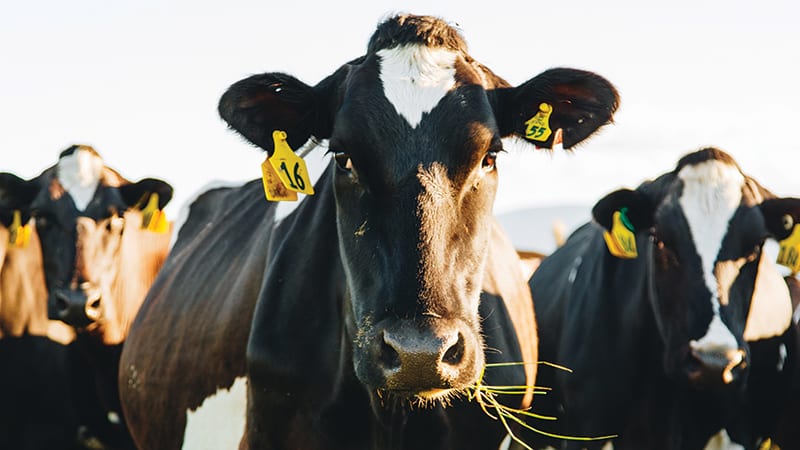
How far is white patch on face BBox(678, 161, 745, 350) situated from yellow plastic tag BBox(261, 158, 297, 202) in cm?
258

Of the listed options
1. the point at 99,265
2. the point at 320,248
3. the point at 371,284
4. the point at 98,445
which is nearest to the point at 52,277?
the point at 99,265

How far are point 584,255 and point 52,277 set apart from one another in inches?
139

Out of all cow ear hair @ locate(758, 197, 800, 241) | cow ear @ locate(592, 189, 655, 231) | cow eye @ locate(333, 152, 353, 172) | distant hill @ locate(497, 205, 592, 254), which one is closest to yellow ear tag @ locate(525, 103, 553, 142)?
cow eye @ locate(333, 152, 353, 172)

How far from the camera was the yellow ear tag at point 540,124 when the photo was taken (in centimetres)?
433

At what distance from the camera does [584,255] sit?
745 centimetres

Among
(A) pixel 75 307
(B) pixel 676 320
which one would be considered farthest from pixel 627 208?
(A) pixel 75 307

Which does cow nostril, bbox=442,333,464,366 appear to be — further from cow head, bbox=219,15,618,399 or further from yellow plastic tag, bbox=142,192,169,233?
yellow plastic tag, bbox=142,192,169,233

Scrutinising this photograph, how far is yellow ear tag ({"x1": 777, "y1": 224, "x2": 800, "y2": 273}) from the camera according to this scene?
6.66 meters

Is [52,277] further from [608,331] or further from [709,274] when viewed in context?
[709,274]

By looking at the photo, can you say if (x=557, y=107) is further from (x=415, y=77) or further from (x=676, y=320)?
(x=676, y=320)

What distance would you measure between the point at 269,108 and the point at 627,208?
2877 millimetres

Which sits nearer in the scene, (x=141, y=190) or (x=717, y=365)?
(x=717, y=365)

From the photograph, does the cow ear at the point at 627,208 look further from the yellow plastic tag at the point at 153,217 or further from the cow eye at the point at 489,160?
the yellow plastic tag at the point at 153,217

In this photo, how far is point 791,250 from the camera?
6699 millimetres
